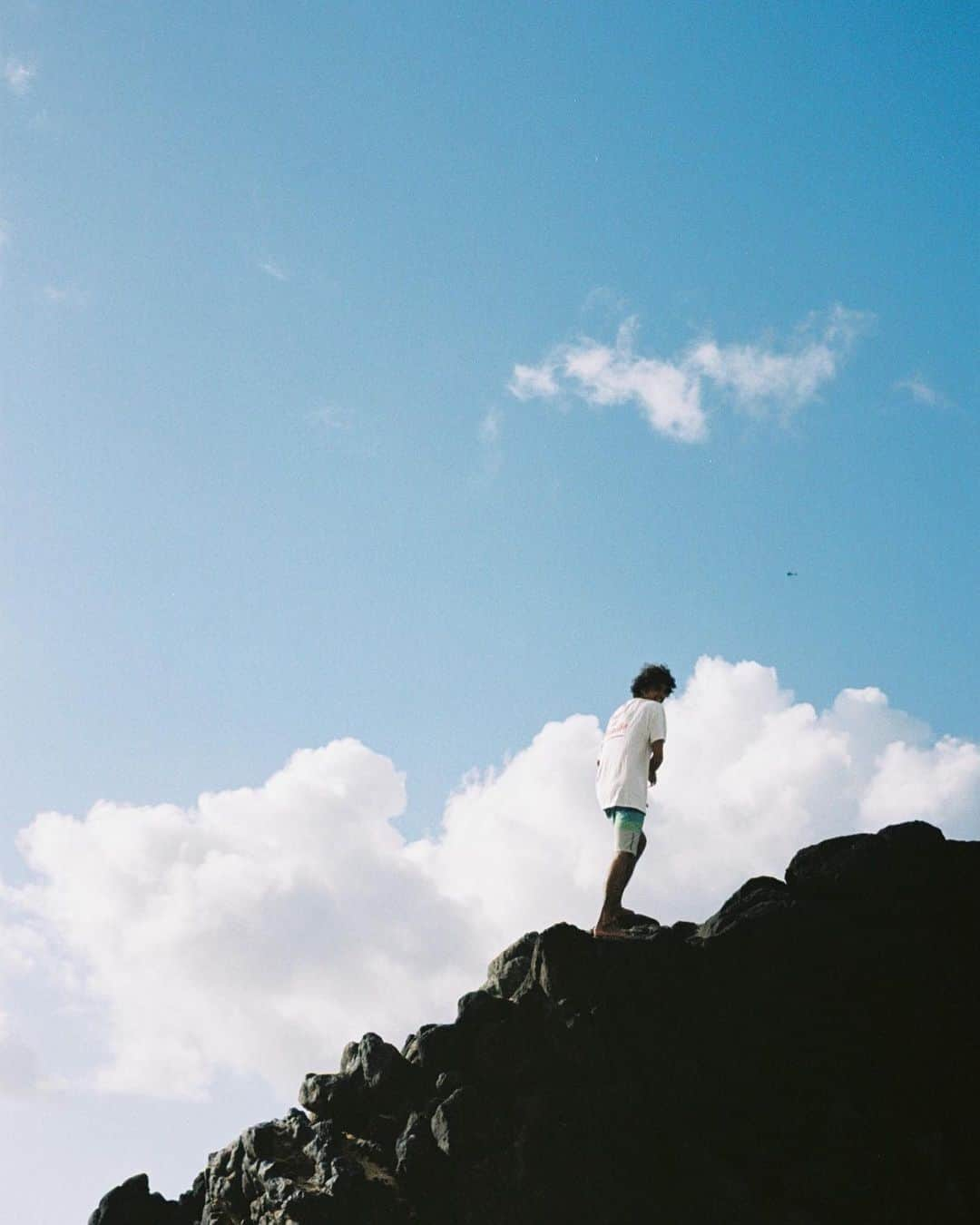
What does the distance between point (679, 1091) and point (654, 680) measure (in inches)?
224

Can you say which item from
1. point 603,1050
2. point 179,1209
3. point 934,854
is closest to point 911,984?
point 934,854

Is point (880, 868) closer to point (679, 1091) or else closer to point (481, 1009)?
point (679, 1091)

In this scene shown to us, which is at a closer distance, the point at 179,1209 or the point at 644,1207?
the point at 644,1207

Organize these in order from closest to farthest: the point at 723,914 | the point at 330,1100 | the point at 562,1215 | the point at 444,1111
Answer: the point at 562,1215 < the point at 444,1111 < the point at 330,1100 < the point at 723,914

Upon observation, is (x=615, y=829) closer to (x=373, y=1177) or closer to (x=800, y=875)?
(x=800, y=875)

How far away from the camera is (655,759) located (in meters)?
15.6

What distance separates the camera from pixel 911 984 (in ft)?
48.5

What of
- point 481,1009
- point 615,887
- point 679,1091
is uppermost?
point 615,887

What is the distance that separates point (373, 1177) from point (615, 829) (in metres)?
5.41

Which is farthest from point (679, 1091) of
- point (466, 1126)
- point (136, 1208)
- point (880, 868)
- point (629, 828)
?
point (136, 1208)

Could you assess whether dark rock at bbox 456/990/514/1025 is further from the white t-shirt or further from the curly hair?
the curly hair

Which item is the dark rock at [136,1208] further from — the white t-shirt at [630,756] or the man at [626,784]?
the white t-shirt at [630,756]

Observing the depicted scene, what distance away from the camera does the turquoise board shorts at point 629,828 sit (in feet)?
49.6

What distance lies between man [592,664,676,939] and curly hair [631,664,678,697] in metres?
0.33
